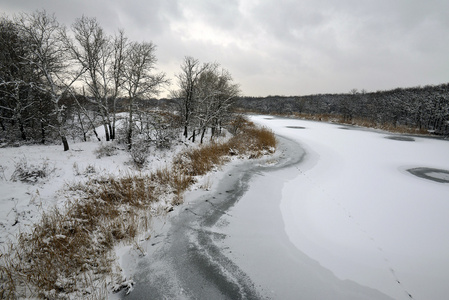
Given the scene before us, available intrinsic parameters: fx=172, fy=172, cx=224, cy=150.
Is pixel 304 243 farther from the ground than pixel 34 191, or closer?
closer

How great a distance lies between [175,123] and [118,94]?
5.64m

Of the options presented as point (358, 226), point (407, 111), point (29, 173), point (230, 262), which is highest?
point (407, 111)

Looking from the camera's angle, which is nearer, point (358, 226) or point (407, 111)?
point (358, 226)

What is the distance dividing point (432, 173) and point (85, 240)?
1325cm

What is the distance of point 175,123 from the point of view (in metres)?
18.4

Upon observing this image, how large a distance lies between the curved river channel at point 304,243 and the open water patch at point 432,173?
0.55 ft

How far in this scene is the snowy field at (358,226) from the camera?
306cm

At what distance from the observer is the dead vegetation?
276cm

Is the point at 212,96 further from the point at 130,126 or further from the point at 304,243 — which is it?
the point at 304,243

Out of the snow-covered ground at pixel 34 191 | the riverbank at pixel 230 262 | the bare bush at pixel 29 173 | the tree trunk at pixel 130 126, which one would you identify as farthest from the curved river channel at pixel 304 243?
the tree trunk at pixel 130 126

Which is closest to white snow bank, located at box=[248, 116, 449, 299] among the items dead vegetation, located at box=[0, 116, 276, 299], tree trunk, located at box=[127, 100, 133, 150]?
dead vegetation, located at box=[0, 116, 276, 299]

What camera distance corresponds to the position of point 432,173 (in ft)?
26.0

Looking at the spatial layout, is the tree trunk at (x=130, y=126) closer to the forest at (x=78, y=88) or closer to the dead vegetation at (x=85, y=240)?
the forest at (x=78, y=88)

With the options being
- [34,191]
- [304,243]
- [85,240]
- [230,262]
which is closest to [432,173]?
[304,243]
